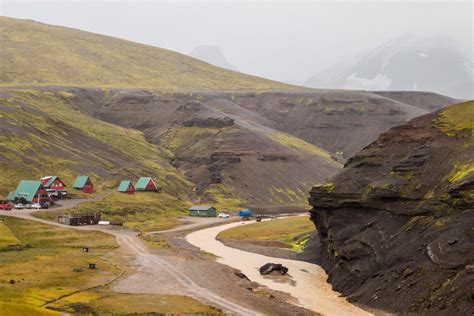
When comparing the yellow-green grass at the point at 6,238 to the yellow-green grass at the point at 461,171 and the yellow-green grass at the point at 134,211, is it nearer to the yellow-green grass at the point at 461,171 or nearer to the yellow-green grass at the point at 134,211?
the yellow-green grass at the point at 134,211

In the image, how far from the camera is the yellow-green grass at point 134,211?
6265 inches

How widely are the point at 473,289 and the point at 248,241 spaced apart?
3357 inches

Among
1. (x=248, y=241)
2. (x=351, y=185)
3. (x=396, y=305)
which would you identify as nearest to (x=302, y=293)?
(x=396, y=305)

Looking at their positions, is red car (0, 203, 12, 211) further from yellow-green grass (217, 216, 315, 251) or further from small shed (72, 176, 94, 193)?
yellow-green grass (217, 216, 315, 251)

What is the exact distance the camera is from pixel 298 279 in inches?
3750

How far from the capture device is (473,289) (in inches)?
2491

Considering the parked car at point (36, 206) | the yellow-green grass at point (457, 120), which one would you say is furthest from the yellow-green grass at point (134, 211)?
the yellow-green grass at point (457, 120)

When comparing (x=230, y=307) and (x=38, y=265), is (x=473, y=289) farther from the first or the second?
(x=38, y=265)

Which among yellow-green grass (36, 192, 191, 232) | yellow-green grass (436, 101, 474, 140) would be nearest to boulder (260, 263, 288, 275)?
yellow-green grass (436, 101, 474, 140)

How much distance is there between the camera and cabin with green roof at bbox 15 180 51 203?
525ft

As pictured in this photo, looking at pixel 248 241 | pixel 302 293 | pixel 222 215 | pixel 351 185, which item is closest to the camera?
pixel 302 293

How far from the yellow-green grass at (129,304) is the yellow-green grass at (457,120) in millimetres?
52311

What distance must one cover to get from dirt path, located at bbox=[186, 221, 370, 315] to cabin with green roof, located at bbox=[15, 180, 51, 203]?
49.4 meters

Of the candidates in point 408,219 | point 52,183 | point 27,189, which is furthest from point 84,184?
point 408,219
